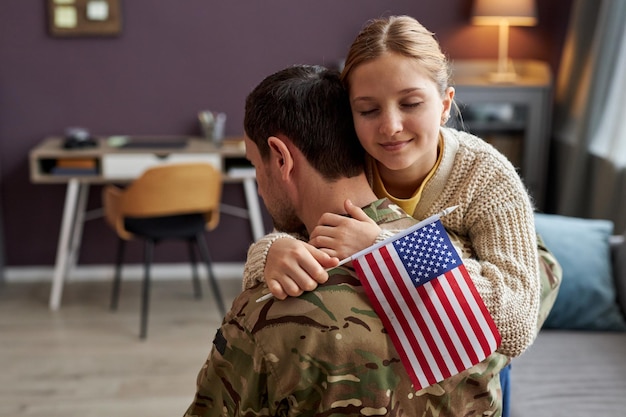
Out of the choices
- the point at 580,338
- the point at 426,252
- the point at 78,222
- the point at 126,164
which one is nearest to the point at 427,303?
the point at 426,252

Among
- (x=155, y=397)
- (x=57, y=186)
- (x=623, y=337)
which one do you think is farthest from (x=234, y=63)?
(x=623, y=337)

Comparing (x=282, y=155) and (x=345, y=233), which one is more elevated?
Result: (x=282, y=155)

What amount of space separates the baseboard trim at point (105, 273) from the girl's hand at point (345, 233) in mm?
3515

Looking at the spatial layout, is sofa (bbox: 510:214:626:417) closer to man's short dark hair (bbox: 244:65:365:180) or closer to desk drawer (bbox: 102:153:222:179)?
man's short dark hair (bbox: 244:65:365:180)

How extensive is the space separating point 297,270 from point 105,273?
3777 millimetres

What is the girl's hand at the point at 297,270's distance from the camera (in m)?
1.16

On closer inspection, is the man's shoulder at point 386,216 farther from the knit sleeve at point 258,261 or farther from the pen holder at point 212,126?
the pen holder at point 212,126

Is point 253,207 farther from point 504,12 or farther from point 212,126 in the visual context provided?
point 504,12

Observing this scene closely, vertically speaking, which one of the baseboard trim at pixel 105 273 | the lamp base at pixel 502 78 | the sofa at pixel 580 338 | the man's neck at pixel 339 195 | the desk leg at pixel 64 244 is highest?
the man's neck at pixel 339 195

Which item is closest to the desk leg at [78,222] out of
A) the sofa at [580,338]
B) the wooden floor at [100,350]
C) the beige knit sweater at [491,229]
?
the wooden floor at [100,350]

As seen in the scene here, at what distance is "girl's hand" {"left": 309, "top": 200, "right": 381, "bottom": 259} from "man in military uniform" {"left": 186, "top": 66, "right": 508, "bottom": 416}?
3 cm

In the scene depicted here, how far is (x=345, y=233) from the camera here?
4.03ft

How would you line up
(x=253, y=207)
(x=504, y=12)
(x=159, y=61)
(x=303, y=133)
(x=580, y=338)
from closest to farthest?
1. (x=303, y=133)
2. (x=580, y=338)
3. (x=504, y=12)
4. (x=253, y=207)
5. (x=159, y=61)

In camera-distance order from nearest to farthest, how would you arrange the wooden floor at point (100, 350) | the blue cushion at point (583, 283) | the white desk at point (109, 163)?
the blue cushion at point (583, 283)
the wooden floor at point (100, 350)
the white desk at point (109, 163)
